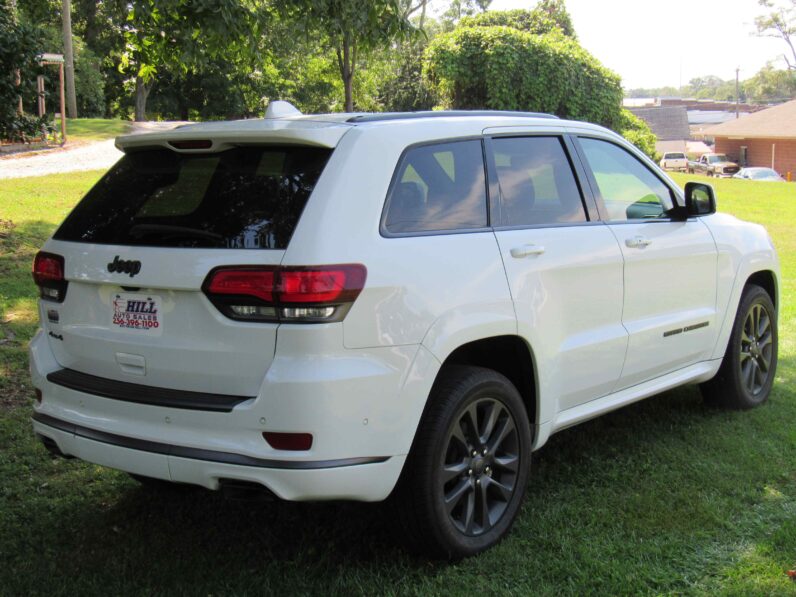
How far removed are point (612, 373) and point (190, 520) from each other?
7.17ft

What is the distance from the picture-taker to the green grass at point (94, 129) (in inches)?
928

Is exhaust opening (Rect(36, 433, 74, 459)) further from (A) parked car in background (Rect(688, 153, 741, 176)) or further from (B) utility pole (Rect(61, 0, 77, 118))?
(A) parked car in background (Rect(688, 153, 741, 176))

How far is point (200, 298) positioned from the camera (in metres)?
3.47

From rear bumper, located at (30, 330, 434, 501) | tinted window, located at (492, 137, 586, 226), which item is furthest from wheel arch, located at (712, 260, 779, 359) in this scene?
rear bumper, located at (30, 330, 434, 501)

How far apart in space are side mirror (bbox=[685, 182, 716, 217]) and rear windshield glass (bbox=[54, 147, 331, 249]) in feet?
8.53

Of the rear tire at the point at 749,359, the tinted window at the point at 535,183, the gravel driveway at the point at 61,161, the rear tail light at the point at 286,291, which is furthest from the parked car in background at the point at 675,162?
the rear tail light at the point at 286,291

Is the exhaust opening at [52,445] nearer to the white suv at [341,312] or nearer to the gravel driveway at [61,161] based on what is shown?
the white suv at [341,312]

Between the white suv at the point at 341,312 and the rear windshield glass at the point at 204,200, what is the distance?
0.4 inches

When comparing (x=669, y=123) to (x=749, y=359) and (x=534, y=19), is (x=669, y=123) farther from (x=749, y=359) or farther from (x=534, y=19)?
(x=749, y=359)

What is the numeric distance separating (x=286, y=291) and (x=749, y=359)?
3915 millimetres

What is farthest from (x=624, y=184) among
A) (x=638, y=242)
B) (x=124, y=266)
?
(x=124, y=266)

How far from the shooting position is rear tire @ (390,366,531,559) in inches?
146

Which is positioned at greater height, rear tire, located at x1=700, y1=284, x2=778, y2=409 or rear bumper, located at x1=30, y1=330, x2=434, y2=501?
rear bumper, located at x1=30, y1=330, x2=434, y2=501

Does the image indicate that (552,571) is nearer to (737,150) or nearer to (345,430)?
(345,430)
